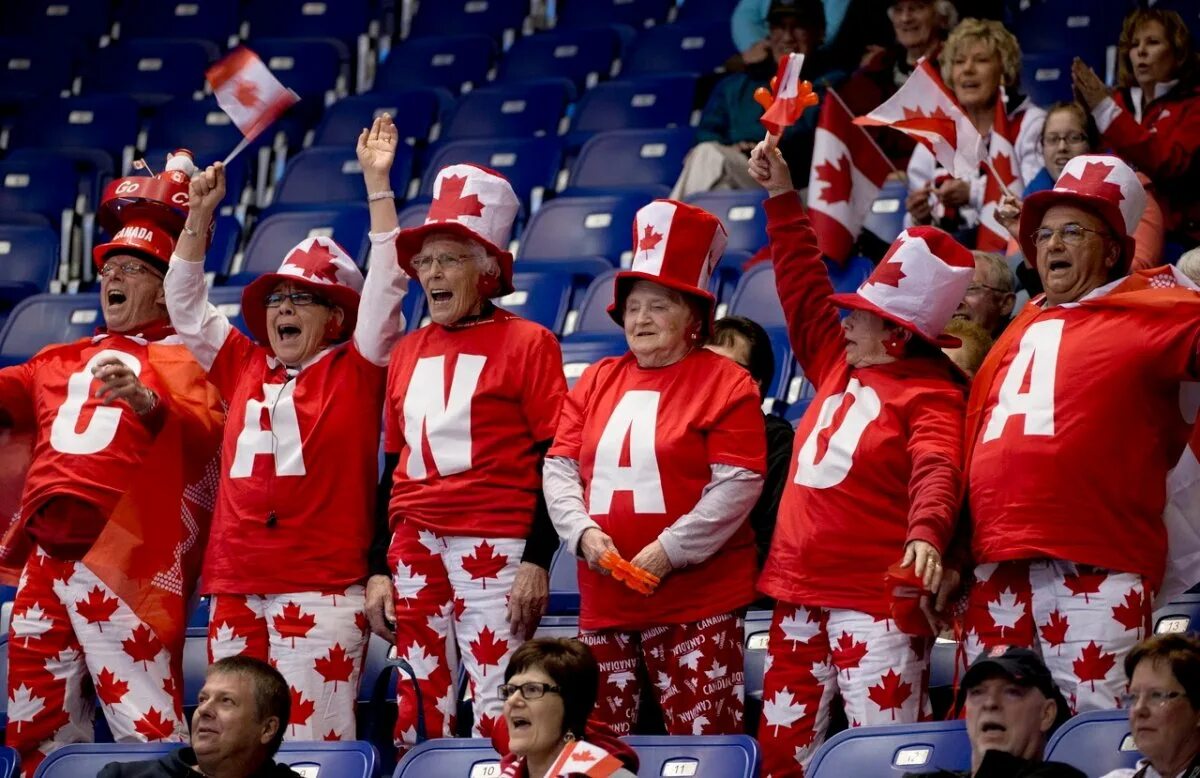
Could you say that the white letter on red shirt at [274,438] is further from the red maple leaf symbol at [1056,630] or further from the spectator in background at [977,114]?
the spectator in background at [977,114]

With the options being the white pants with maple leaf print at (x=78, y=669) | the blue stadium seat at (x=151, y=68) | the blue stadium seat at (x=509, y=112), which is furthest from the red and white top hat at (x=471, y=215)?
the blue stadium seat at (x=151, y=68)

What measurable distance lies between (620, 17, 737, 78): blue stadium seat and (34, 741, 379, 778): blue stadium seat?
513 centimetres

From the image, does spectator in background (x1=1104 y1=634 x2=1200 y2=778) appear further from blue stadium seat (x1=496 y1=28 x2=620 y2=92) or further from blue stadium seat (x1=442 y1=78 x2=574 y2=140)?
blue stadium seat (x1=496 y1=28 x2=620 y2=92)

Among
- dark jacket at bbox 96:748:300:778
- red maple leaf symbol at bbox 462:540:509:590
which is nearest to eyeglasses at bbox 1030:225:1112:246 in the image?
red maple leaf symbol at bbox 462:540:509:590

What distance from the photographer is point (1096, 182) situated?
14.6 ft

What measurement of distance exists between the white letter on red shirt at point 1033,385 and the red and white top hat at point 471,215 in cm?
140

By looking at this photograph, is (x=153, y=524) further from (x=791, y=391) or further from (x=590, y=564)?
(x=791, y=391)

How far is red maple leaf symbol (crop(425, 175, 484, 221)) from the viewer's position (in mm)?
5066

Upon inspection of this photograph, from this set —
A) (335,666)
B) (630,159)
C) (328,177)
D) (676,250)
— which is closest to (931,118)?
Answer: (676,250)

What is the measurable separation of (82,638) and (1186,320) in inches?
116

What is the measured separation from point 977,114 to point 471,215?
221 cm

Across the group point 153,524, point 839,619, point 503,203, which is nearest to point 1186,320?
point 839,619

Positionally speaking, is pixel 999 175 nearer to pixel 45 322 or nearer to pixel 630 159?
pixel 630 159

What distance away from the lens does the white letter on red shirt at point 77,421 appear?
17.5 ft
